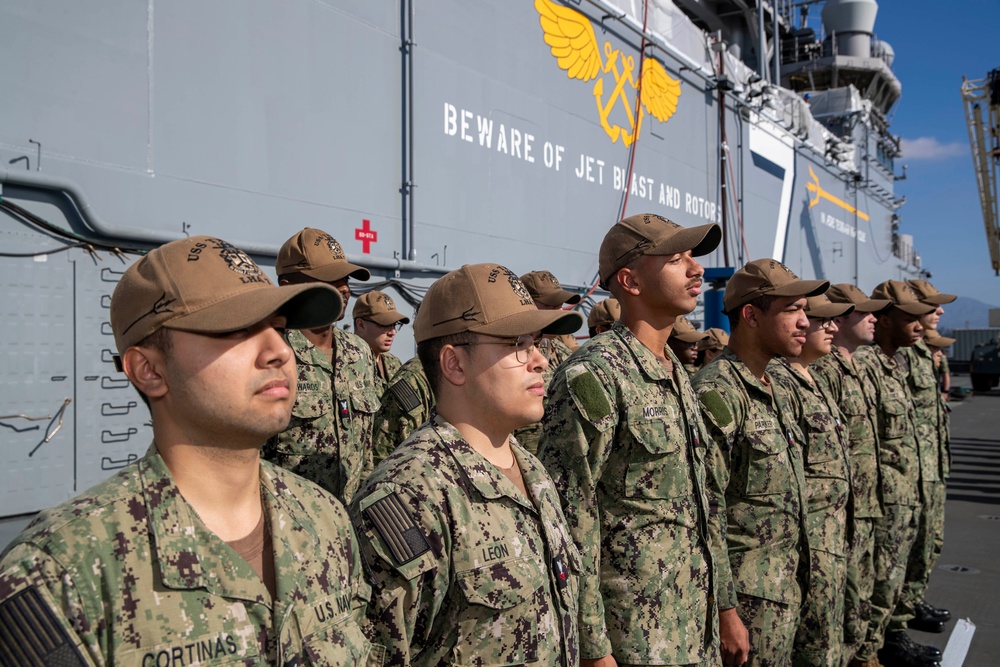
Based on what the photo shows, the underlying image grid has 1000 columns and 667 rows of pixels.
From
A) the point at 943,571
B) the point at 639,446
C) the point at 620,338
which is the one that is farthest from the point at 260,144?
the point at 943,571

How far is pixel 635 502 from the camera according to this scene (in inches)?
82.8

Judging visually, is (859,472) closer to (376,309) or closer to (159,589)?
(376,309)

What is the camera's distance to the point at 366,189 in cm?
527

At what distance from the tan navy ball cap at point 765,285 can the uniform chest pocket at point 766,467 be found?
55 cm

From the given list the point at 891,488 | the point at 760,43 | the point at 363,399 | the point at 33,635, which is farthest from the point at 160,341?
the point at 760,43

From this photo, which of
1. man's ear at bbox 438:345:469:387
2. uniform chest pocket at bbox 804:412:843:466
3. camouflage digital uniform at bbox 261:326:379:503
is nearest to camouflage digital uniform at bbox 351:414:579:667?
man's ear at bbox 438:345:469:387

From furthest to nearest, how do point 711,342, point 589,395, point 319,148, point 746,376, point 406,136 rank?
point 711,342
point 406,136
point 319,148
point 746,376
point 589,395

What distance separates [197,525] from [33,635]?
0.23 m

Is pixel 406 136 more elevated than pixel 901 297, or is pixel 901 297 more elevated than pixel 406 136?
pixel 406 136

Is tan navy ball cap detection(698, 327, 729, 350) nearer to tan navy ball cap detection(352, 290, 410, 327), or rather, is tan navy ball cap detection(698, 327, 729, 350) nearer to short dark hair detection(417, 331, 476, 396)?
tan navy ball cap detection(352, 290, 410, 327)

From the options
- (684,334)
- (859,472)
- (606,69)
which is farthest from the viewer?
(606,69)

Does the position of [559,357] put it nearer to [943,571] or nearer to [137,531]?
[943,571]

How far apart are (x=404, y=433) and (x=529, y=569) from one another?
2.46 m

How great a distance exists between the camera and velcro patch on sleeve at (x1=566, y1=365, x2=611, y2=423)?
6.77 ft
